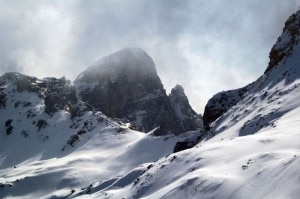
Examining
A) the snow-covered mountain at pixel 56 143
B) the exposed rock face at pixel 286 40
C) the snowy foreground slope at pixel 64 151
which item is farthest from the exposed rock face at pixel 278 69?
the snowy foreground slope at pixel 64 151

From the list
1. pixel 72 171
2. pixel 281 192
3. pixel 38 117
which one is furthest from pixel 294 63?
pixel 38 117

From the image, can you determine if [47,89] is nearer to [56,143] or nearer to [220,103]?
[56,143]

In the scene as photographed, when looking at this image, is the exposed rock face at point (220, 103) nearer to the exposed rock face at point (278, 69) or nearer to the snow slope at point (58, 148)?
the exposed rock face at point (278, 69)

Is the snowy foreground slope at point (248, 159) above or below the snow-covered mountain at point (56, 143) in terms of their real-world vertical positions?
below

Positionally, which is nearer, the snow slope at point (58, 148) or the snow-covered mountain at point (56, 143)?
the snow slope at point (58, 148)

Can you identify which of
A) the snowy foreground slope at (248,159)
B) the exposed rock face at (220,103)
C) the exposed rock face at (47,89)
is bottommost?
the snowy foreground slope at (248,159)

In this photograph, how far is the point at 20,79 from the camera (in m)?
161

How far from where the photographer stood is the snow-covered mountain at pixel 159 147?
76.0ft

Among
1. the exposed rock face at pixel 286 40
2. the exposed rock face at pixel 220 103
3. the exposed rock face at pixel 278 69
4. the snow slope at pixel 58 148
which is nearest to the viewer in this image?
the exposed rock face at pixel 278 69

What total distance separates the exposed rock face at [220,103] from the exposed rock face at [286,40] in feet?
31.4

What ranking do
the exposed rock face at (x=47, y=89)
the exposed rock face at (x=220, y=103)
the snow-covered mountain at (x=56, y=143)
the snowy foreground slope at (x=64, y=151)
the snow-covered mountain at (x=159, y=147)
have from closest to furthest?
1. the snow-covered mountain at (x=159, y=147)
2. the exposed rock face at (x=220, y=103)
3. the snowy foreground slope at (x=64, y=151)
4. the snow-covered mountain at (x=56, y=143)
5. the exposed rock face at (x=47, y=89)

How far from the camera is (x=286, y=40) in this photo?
6425cm

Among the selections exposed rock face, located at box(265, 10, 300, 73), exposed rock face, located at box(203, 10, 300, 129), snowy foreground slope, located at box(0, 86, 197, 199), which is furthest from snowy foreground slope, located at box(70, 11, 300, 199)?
snowy foreground slope, located at box(0, 86, 197, 199)

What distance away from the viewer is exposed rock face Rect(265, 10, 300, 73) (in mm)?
61234
